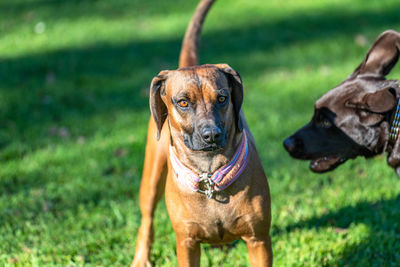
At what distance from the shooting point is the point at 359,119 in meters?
3.86

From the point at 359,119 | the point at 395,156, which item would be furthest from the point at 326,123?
the point at 395,156

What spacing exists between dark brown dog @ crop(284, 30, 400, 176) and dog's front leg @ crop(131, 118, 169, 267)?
1.14 metres

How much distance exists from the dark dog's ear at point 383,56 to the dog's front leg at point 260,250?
176 cm

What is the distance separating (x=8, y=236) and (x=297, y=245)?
2.59 m

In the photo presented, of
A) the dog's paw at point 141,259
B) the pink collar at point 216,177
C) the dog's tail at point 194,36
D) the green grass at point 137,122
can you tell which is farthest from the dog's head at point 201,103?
the green grass at point 137,122

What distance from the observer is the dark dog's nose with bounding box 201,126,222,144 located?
277cm

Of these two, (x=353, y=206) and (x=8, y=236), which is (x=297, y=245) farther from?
(x=8, y=236)

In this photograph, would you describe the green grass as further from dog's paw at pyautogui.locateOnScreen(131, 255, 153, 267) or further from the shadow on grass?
dog's paw at pyautogui.locateOnScreen(131, 255, 153, 267)

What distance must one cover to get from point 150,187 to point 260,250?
46.5 inches

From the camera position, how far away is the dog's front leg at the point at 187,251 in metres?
3.25

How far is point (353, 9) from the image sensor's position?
1143cm

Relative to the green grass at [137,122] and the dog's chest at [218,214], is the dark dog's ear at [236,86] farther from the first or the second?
the green grass at [137,122]

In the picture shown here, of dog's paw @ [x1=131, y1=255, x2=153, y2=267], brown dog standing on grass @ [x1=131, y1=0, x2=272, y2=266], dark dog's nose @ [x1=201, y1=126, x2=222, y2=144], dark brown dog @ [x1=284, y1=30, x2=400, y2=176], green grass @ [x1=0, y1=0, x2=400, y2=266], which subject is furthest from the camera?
green grass @ [x1=0, y1=0, x2=400, y2=266]

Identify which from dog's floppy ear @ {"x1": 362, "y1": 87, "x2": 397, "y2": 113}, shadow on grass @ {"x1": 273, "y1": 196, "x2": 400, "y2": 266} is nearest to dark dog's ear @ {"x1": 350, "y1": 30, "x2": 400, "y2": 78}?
dog's floppy ear @ {"x1": 362, "y1": 87, "x2": 397, "y2": 113}
